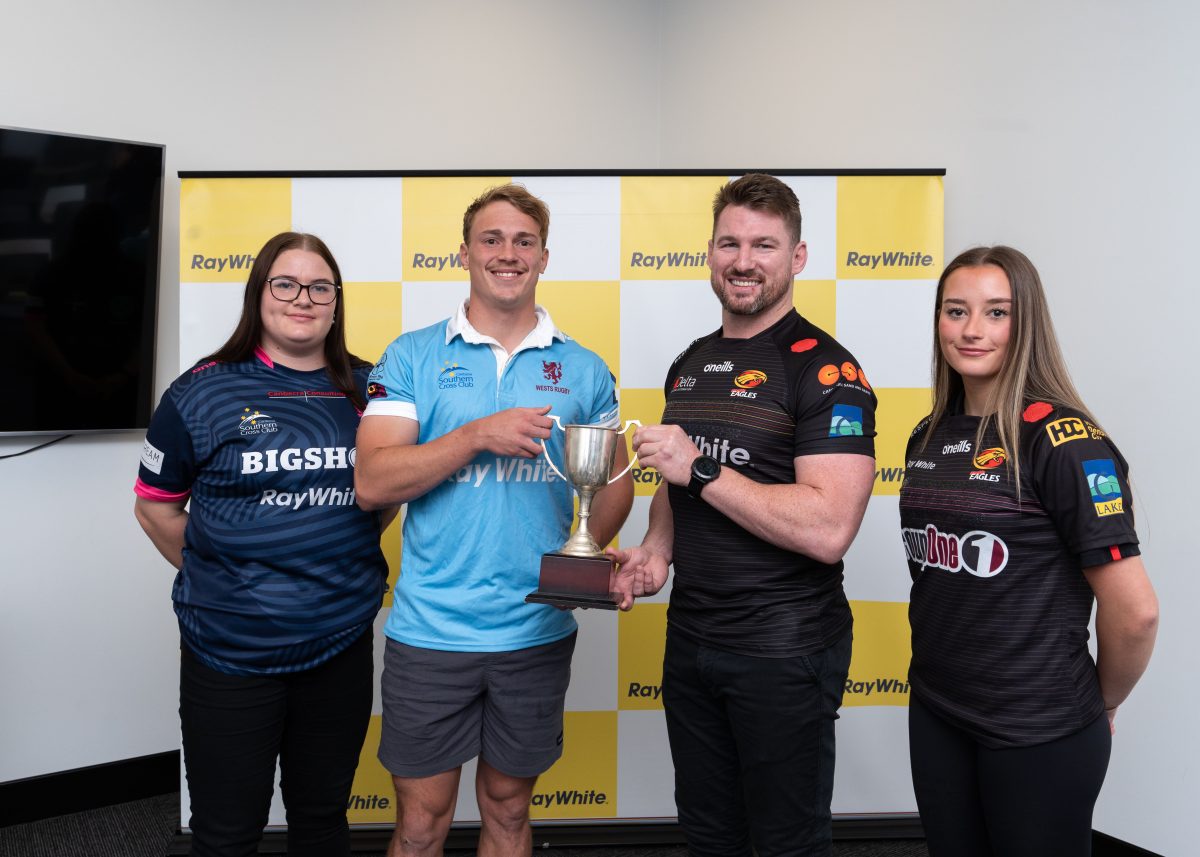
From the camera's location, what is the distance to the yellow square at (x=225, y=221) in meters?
2.89

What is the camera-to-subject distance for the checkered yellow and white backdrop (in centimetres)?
290

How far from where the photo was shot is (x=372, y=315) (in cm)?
295

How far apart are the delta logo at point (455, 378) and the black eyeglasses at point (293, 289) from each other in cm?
31

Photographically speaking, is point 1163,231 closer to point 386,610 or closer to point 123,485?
point 386,610

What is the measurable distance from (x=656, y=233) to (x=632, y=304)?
25 cm

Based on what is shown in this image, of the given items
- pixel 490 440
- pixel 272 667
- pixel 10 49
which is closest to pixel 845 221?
pixel 490 440

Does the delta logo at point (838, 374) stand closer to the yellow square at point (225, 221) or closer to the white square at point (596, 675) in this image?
the white square at point (596, 675)

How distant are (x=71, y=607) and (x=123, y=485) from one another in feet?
1.53

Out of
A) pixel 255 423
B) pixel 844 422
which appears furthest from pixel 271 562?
pixel 844 422

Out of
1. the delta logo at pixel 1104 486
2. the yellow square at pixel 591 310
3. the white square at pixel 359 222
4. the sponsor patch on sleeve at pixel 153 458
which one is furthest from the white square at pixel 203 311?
the delta logo at pixel 1104 486

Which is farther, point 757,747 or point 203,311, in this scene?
point 203,311

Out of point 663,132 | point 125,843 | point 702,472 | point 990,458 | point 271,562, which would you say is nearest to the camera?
point 990,458

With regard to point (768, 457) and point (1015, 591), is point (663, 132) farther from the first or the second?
point (1015, 591)

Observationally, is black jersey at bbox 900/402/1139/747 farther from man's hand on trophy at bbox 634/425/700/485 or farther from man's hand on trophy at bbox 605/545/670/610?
man's hand on trophy at bbox 605/545/670/610
